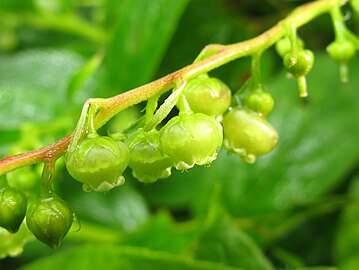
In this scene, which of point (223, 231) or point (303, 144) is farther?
point (303, 144)

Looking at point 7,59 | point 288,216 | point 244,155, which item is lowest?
point 7,59

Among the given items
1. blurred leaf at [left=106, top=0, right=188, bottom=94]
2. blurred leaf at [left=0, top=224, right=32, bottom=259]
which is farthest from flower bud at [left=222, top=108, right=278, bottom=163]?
blurred leaf at [left=106, top=0, right=188, bottom=94]

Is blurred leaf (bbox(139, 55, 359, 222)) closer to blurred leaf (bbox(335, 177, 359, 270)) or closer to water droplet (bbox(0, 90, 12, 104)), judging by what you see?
blurred leaf (bbox(335, 177, 359, 270))

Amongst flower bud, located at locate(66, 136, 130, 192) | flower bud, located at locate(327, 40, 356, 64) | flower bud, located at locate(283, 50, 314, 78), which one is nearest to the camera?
flower bud, located at locate(66, 136, 130, 192)

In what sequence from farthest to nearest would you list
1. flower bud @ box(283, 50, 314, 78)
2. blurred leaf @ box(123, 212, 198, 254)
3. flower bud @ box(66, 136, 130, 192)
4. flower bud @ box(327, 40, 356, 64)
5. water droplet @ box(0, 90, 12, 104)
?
water droplet @ box(0, 90, 12, 104) → blurred leaf @ box(123, 212, 198, 254) → flower bud @ box(327, 40, 356, 64) → flower bud @ box(283, 50, 314, 78) → flower bud @ box(66, 136, 130, 192)

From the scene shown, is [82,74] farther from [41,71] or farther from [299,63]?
[299,63]

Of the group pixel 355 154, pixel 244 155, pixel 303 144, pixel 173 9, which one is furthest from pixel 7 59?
pixel 244 155

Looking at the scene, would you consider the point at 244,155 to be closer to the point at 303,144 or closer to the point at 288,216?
the point at 288,216
